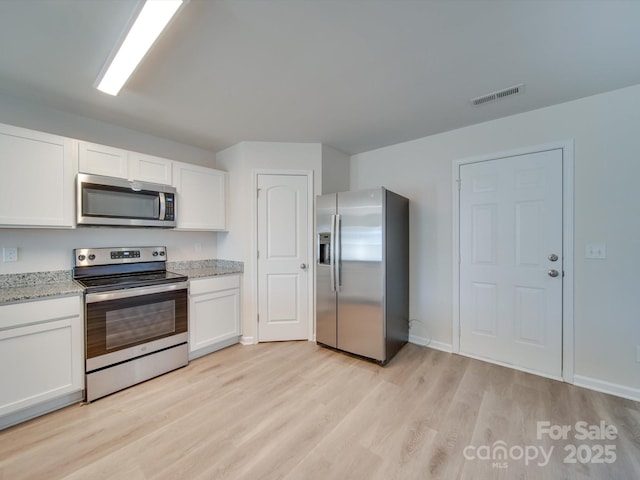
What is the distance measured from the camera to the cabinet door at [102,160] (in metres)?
2.23

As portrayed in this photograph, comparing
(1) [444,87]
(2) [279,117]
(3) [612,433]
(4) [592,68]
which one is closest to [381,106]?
(1) [444,87]

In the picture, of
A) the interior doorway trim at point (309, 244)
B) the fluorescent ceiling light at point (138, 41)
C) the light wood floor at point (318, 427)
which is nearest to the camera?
the fluorescent ceiling light at point (138, 41)

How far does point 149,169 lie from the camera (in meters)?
2.62

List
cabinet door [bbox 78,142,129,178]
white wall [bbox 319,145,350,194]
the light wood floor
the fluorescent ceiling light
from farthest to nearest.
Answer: white wall [bbox 319,145,350,194] → cabinet door [bbox 78,142,129,178] → the light wood floor → the fluorescent ceiling light

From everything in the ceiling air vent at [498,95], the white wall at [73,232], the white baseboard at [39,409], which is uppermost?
the ceiling air vent at [498,95]

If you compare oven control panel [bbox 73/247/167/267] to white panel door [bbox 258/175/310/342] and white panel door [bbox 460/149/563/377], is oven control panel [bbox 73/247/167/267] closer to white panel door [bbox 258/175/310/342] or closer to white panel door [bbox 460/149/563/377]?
white panel door [bbox 258/175/310/342]

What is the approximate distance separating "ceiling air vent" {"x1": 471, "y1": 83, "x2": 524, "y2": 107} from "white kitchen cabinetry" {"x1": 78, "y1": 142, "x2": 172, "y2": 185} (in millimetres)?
2984

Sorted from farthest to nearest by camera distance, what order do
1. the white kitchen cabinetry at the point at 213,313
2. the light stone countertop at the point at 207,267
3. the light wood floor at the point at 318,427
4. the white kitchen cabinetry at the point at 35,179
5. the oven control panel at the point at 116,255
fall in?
the light stone countertop at the point at 207,267, the white kitchen cabinetry at the point at 213,313, the oven control panel at the point at 116,255, the white kitchen cabinetry at the point at 35,179, the light wood floor at the point at 318,427

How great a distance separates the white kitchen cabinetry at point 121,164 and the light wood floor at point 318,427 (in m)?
1.89

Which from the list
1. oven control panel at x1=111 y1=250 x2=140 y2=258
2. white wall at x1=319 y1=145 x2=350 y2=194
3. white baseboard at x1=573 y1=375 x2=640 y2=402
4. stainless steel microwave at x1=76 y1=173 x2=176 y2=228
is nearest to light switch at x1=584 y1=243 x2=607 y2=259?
white baseboard at x1=573 y1=375 x2=640 y2=402

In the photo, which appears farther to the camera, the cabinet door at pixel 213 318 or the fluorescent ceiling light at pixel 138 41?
the cabinet door at pixel 213 318

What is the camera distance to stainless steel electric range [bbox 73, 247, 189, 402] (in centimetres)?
202

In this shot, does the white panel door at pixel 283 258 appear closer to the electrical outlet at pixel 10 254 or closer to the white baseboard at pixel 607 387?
the electrical outlet at pixel 10 254

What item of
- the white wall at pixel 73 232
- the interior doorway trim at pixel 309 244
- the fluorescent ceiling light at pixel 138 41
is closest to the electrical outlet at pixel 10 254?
the white wall at pixel 73 232
